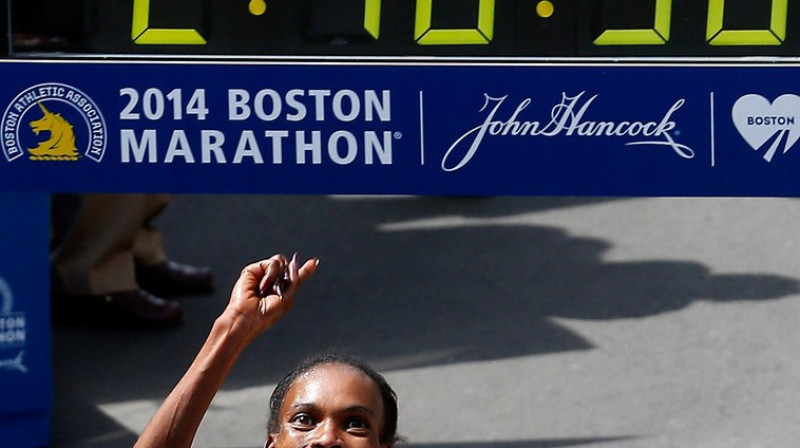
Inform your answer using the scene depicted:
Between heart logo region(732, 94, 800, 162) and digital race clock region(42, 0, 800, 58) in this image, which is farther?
digital race clock region(42, 0, 800, 58)

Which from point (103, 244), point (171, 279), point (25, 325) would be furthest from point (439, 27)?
point (171, 279)

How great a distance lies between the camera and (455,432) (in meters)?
6.16

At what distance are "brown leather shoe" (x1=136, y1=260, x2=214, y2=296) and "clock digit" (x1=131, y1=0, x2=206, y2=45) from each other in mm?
3717

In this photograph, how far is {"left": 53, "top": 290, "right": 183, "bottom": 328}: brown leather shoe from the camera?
284 inches

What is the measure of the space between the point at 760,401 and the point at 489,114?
9.97ft

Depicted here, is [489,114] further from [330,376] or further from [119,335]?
[119,335]

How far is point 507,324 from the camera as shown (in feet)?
23.6

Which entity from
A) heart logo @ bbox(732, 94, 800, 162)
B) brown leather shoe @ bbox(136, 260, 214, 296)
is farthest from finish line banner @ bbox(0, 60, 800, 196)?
brown leather shoe @ bbox(136, 260, 214, 296)

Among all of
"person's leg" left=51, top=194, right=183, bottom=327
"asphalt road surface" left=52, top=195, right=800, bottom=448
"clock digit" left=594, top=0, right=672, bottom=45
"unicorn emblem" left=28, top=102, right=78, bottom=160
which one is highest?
"clock digit" left=594, top=0, right=672, bottom=45

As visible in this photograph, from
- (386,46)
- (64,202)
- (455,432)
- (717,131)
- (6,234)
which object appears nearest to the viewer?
(717,131)

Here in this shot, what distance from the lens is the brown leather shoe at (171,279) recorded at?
25.2 feet

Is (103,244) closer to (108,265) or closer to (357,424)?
Answer: (108,265)

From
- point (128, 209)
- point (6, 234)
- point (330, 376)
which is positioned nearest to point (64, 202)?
point (128, 209)

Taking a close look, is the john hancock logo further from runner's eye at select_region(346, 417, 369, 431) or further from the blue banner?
the blue banner
